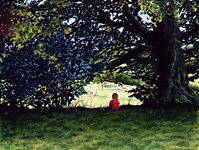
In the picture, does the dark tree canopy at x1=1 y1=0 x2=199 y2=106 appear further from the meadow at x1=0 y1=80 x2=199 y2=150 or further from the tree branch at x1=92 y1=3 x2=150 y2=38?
the meadow at x1=0 y1=80 x2=199 y2=150

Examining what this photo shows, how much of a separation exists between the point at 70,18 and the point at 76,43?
5.77 ft

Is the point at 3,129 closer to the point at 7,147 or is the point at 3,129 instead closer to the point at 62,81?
the point at 7,147

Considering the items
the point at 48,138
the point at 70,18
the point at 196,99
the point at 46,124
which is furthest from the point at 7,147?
the point at 196,99

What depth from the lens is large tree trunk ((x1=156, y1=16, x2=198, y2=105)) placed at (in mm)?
13201

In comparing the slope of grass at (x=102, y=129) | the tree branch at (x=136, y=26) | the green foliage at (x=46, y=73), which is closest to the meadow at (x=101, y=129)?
the slope of grass at (x=102, y=129)

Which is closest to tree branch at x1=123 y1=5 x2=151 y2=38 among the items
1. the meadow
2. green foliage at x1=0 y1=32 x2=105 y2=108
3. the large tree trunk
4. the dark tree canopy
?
the dark tree canopy

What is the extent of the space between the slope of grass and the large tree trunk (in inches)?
31.9

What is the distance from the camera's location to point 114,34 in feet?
46.6

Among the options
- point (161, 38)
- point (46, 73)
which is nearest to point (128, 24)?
point (161, 38)

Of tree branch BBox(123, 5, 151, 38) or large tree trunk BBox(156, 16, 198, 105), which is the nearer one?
large tree trunk BBox(156, 16, 198, 105)

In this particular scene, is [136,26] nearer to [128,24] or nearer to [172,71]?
[128,24]

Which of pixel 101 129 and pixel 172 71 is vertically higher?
pixel 172 71

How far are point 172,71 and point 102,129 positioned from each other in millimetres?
4338

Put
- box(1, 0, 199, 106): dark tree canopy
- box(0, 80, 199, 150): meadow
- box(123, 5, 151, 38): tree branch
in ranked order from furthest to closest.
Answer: box(123, 5, 151, 38): tree branch, box(1, 0, 199, 106): dark tree canopy, box(0, 80, 199, 150): meadow
